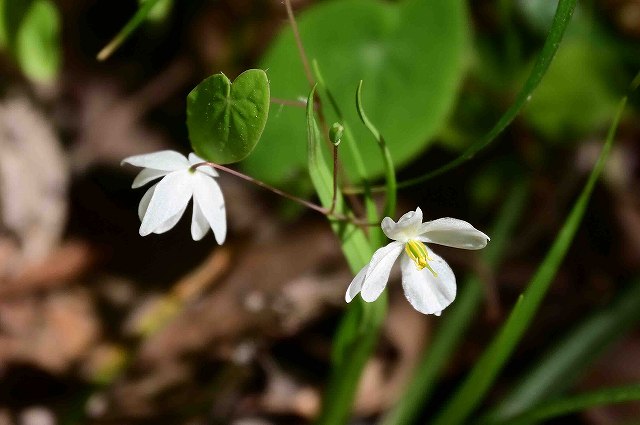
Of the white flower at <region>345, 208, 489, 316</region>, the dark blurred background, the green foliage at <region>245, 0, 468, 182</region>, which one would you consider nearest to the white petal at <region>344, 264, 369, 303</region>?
the white flower at <region>345, 208, 489, 316</region>

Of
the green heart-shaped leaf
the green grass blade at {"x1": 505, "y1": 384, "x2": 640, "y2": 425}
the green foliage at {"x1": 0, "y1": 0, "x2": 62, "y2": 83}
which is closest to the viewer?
the green heart-shaped leaf

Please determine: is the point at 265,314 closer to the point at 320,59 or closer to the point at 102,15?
the point at 320,59

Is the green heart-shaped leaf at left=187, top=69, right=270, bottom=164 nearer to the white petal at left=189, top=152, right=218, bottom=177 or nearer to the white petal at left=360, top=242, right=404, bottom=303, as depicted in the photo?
the white petal at left=189, top=152, right=218, bottom=177

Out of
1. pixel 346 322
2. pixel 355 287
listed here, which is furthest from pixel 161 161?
pixel 346 322

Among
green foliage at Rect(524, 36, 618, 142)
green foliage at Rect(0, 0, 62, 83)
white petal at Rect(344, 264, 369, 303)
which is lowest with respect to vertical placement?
white petal at Rect(344, 264, 369, 303)

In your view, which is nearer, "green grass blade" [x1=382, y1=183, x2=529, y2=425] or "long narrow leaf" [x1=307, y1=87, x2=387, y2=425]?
"long narrow leaf" [x1=307, y1=87, x2=387, y2=425]

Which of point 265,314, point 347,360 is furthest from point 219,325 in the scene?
point 347,360

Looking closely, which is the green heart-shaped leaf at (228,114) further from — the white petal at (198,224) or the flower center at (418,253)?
the flower center at (418,253)

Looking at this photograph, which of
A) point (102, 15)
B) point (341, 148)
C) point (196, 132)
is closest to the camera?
point (196, 132)
